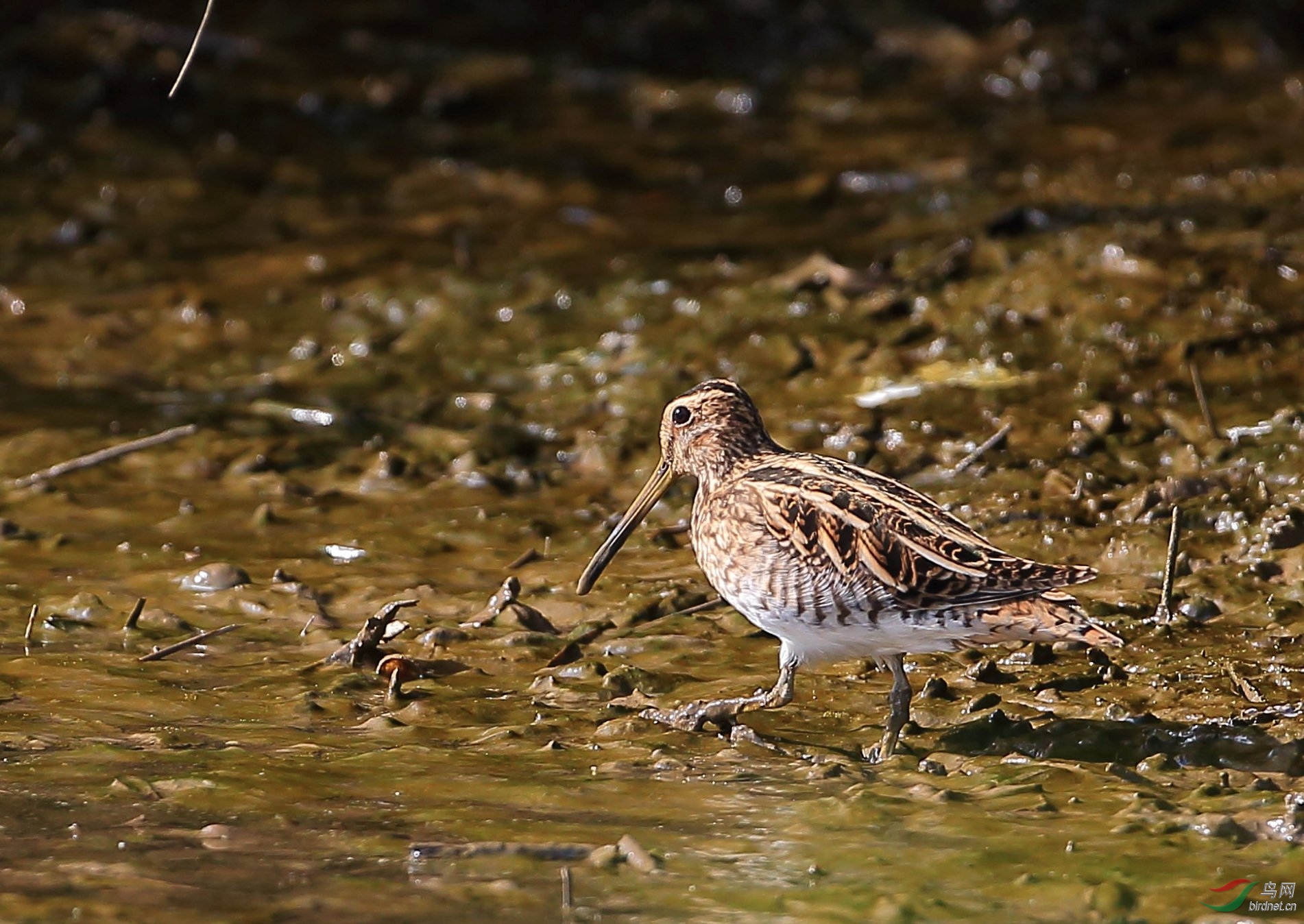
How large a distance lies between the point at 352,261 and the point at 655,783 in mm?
5293

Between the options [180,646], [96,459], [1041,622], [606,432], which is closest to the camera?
[1041,622]

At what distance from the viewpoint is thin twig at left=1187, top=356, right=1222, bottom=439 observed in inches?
261

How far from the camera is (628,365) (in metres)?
7.86

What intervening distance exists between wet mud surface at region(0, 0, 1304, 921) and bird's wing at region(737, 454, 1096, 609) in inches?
15.0

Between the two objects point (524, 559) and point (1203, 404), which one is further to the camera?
point (1203, 404)

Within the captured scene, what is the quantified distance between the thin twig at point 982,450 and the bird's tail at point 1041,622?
180 centimetres

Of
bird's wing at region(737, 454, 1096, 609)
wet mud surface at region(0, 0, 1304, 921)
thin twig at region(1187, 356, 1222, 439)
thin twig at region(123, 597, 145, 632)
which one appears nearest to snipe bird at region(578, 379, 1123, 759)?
bird's wing at region(737, 454, 1096, 609)

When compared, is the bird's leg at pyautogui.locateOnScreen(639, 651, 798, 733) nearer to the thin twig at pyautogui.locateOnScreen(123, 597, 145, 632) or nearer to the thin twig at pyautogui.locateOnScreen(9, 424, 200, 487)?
the thin twig at pyautogui.locateOnScreen(123, 597, 145, 632)

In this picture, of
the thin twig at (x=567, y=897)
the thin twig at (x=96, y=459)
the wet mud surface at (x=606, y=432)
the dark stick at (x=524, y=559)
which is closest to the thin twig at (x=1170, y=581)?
the wet mud surface at (x=606, y=432)

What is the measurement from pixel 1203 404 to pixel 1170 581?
4.34ft

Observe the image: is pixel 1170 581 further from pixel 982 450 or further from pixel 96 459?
pixel 96 459

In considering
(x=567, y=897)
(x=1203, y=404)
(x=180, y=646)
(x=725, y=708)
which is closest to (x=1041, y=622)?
(x=725, y=708)

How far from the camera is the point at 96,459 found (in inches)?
271

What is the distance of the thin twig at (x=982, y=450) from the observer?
6.60m
